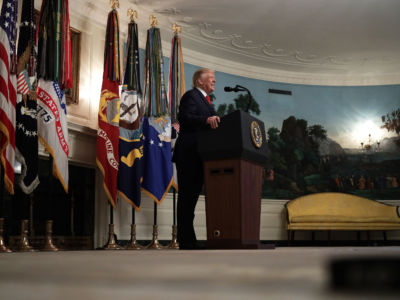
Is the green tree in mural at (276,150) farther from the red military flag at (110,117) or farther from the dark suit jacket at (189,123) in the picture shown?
the dark suit jacket at (189,123)

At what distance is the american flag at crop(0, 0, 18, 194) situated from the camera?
4258 mm

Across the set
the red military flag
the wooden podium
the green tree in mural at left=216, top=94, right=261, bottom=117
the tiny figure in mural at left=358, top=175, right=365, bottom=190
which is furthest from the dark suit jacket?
the tiny figure in mural at left=358, top=175, right=365, bottom=190

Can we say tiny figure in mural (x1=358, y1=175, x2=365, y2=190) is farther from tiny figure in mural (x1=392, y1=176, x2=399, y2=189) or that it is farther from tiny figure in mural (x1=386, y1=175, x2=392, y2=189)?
tiny figure in mural (x1=392, y1=176, x2=399, y2=189)

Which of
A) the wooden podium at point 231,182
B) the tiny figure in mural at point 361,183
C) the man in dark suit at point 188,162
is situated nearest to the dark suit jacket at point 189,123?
the man in dark suit at point 188,162

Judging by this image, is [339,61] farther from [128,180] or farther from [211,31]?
[128,180]

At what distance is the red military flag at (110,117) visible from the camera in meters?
5.76

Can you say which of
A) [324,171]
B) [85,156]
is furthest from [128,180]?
[324,171]

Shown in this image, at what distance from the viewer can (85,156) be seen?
632 centimetres

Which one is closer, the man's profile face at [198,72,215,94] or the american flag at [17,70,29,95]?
the man's profile face at [198,72,215,94]

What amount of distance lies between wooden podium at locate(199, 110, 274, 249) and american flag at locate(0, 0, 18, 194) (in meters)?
1.94

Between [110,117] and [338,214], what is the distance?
206 inches

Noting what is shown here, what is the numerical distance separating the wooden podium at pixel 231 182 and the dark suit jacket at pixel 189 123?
12.3 inches

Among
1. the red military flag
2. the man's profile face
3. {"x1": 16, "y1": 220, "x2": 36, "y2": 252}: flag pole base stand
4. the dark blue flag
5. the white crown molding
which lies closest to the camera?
the man's profile face

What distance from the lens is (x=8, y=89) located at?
4375 mm
